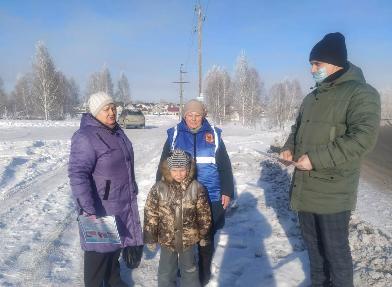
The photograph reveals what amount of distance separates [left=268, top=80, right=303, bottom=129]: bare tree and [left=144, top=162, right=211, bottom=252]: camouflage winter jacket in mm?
40604

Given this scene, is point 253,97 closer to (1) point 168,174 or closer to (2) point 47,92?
(2) point 47,92

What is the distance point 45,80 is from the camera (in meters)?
43.7

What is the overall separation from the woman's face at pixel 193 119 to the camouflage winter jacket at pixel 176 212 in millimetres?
623

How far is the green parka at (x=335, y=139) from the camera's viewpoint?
251 centimetres

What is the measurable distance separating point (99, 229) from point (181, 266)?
33.8 inches

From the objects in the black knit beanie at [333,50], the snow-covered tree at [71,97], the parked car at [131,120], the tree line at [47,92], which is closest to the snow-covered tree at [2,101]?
the tree line at [47,92]

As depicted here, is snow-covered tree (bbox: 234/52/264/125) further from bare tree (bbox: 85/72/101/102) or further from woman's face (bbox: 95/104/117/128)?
woman's face (bbox: 95/104/117/128)

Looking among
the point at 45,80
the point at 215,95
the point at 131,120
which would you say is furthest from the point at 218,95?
the point at 45,80

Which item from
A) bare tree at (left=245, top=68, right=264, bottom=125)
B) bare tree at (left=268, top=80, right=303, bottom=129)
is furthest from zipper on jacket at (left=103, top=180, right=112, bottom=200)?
bare tree at (left=245, top=68, right=264, bottom=125)

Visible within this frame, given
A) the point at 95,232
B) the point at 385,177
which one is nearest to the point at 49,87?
the point at 385,177

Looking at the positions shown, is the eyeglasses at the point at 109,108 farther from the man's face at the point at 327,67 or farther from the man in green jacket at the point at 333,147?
the man's face at the point at 327,67

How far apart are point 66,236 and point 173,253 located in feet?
8.28

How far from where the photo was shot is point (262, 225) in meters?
5.54

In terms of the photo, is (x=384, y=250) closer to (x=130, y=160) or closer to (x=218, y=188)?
(x=218, y=188)
